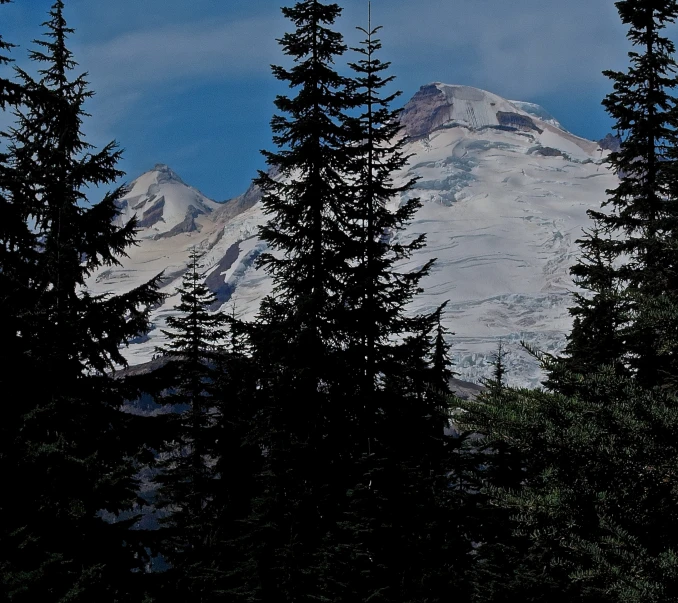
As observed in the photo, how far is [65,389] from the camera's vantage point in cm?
1036

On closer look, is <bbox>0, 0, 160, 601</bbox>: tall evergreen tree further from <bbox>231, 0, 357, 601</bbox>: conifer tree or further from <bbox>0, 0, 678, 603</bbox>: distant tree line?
<bbox>231, 0, 357, 601</bbox>: conifer tree

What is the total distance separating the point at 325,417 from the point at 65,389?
7.62 m

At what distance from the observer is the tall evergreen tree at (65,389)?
729cm

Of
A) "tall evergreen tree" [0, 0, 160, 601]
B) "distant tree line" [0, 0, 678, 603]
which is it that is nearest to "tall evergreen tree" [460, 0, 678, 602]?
"distant tree line" [0, 0, 678, 603]

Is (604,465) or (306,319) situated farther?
(306,319)

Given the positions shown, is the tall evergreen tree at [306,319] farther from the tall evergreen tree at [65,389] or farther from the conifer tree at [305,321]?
the tall evergreen tree at [65,389]

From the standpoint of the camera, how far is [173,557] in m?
10.9

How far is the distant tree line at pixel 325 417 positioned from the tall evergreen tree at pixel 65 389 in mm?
51

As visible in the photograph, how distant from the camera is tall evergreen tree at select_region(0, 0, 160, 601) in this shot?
7.29m

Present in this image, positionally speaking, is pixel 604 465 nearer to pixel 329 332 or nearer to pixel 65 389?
pixel 65 389

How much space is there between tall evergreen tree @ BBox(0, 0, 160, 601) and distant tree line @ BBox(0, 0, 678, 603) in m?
0.05

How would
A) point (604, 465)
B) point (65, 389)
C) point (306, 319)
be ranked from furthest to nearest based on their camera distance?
point (306, 319)
point (65, 389)
point (604, 465)

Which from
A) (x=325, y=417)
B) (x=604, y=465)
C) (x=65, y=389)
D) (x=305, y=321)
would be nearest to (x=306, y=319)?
(x=305, y=321)

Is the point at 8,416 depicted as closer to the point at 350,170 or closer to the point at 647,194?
the point at 350,170
